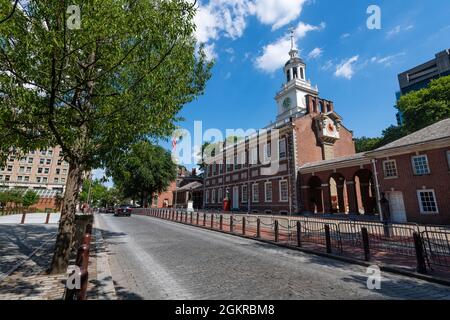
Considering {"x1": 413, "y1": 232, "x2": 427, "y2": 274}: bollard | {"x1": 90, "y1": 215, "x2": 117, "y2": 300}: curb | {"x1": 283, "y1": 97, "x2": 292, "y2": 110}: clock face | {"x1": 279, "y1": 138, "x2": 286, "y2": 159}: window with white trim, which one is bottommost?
{"x1": 90, "y1": 215, "x2": 117, "y2": 300}: curb

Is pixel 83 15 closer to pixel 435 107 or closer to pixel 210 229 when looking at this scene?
pixel 210 229

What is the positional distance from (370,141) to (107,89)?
5191 cm

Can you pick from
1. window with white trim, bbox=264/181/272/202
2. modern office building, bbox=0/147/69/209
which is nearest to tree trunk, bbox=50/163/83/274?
window with white trim, bbox=264/181/272/202

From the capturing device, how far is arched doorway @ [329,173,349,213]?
2697cm

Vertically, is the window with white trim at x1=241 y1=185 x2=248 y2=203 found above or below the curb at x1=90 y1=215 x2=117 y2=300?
above

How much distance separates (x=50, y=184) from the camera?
7275 centimetres

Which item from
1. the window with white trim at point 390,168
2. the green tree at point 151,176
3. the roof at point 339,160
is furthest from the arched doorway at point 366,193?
the green tree at point 151,176

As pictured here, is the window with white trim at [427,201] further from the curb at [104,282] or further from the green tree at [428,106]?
the green tree at [428,106]

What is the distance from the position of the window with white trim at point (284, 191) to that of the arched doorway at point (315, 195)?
8.72ft

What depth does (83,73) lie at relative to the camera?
21.4 feet

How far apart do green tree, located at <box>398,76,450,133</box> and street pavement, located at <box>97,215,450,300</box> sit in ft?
116

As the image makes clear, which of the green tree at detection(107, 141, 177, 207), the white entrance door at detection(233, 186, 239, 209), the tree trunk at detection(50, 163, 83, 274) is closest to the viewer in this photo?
the tree trunk at detection(50, 163, 83, 274)

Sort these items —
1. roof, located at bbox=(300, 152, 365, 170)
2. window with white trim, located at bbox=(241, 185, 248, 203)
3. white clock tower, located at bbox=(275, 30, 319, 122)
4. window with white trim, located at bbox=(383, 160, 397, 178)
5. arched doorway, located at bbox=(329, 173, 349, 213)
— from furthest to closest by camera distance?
1. white clock tower, located at bbox=(275, 30, 319, 122)
2. window with white trim, located at bbox=(241, 185, 248, 203)
3. arched doorway, located at bbox=(329, 173, 349, 213)
4. roof, located at bbox=(300, 152, 365, 170)
5. window with white trim, located at bbox=(383, 160, 397, 178)

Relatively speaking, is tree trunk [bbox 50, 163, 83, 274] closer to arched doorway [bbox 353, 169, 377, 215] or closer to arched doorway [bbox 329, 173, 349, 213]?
arched doorway [bbox 329, 173, 349, 213]
